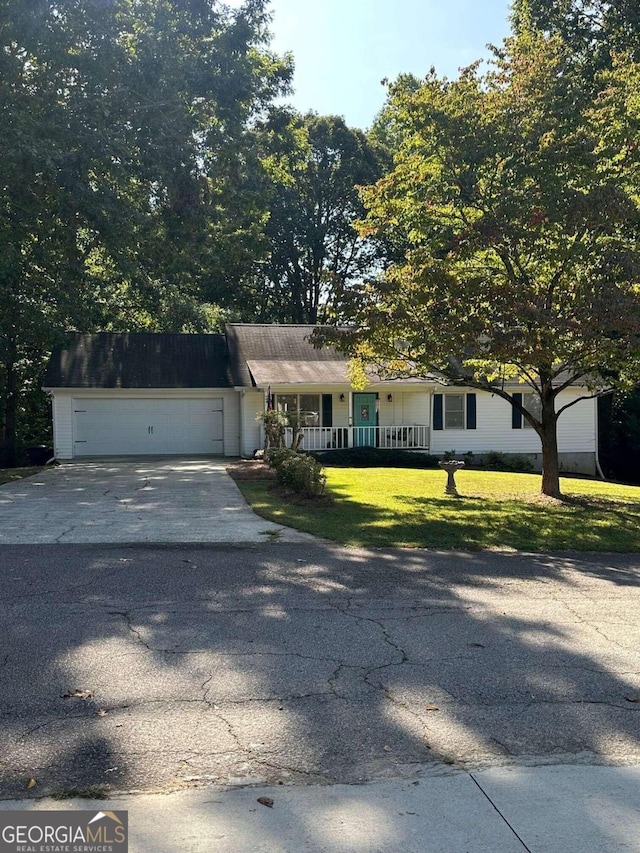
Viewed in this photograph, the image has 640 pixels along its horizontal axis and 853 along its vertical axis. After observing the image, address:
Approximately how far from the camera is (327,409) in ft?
79.9

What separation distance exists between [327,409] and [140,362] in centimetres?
725

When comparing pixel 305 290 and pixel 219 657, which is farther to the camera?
pixel 305 290

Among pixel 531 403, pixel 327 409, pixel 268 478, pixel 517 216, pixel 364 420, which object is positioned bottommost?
pixel 268 478

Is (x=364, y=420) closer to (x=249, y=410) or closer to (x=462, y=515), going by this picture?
(x=249, y=410)

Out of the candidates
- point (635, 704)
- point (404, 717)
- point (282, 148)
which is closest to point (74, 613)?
point (404, 717)

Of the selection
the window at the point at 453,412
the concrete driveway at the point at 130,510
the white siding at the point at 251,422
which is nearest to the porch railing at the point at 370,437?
the window at the point at 453,412

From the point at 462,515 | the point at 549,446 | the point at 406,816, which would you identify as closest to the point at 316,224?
the point at 549,446

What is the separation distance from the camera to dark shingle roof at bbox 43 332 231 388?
24.4 m

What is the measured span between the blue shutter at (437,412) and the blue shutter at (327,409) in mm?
3641

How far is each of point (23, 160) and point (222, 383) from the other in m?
11.6

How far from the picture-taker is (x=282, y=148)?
2361 centimetres

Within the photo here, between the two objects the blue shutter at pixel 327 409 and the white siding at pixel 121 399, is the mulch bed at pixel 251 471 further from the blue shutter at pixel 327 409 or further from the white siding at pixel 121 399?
the white siding at pixel 121 399

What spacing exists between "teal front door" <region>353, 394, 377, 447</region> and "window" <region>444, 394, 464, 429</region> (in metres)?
2.56

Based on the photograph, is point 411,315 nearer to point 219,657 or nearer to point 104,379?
point 219,657
